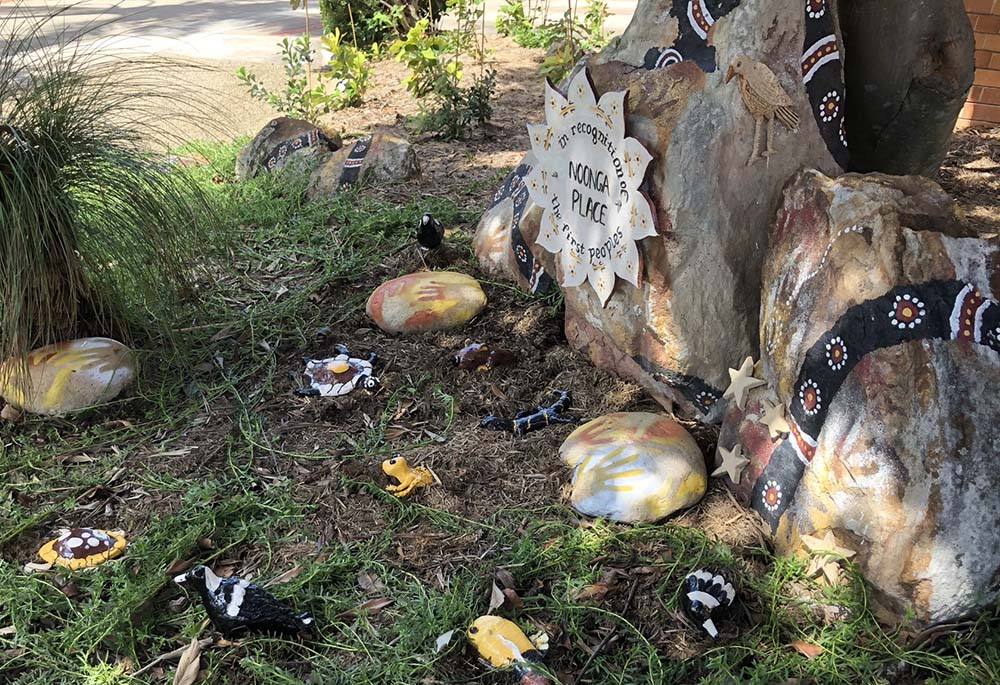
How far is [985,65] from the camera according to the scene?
5289mm

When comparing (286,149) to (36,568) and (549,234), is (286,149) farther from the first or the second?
(36,568)

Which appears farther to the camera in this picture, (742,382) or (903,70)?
(903,70)

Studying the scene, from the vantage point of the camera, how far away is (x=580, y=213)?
3.07 m

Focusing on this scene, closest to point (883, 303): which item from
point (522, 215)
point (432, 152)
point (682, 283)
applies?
point (682, 283)

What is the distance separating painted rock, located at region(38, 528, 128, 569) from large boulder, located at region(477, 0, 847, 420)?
69.6 inches

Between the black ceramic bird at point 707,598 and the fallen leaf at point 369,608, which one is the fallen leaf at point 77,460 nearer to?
the fallen leaf at point 369,608

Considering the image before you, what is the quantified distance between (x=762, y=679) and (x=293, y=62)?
5.32 metres

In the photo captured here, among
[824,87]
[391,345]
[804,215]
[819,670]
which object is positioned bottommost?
[819,670]

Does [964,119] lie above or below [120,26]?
below

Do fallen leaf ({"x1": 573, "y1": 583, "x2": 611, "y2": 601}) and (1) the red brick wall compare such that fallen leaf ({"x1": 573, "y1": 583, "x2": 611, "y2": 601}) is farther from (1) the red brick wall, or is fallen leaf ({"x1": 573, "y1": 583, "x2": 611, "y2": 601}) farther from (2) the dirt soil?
(1) the red brick wall

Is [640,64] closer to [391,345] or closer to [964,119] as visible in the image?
[391,345]

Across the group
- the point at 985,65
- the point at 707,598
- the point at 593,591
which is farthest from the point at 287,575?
the point at 985,65

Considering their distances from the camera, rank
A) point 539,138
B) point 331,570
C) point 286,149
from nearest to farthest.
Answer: point 331,570, point 539,138, point 286,149

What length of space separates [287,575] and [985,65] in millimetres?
5155
